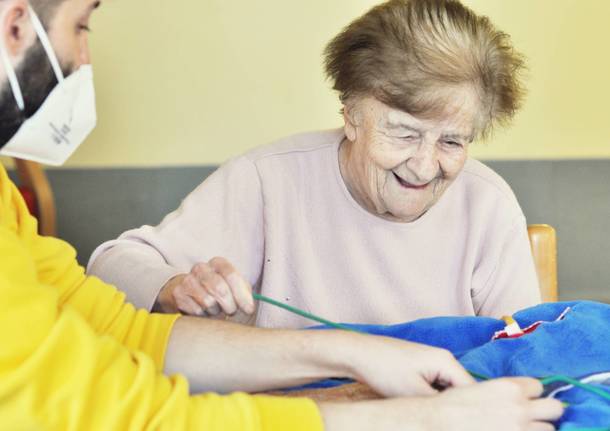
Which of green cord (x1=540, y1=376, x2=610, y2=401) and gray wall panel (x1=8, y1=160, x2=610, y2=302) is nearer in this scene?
green cord (x1=540, y1=376, x2=610, y2=401)

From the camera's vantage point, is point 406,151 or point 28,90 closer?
point 28,90

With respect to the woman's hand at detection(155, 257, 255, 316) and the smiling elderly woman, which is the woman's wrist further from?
the smiling elderly woman

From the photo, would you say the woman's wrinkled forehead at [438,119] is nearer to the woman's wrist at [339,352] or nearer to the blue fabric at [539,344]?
the blue fabric at [539,344]

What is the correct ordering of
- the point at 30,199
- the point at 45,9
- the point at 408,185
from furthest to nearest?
the point at 30,199 < the point at 408,185 < the point at 45,9

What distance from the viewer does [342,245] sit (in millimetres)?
1778

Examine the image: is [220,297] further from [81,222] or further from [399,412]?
[81,222]

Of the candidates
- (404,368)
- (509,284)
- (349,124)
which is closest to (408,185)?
(349,124)

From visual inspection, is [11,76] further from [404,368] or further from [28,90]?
[404,368]

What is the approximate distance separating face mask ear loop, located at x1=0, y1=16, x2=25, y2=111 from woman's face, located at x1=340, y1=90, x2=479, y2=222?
0.83 metres

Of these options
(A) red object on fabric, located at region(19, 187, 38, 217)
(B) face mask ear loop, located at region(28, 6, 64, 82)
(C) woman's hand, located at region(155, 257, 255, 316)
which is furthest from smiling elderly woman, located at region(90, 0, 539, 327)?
(A) red object on fabric, located at region(19, 187, 38, 217)

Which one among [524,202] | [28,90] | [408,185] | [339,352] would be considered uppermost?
[28,90]

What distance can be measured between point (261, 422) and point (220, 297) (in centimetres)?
43

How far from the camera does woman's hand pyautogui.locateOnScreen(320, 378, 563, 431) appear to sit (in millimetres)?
959

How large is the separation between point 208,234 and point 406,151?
0.46 m
